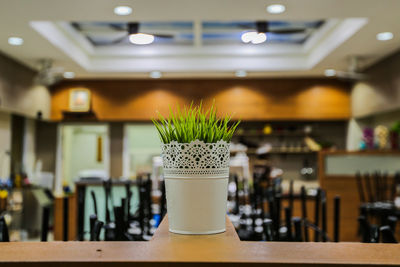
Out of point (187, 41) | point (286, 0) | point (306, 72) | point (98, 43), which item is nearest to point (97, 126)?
point (98, 43)

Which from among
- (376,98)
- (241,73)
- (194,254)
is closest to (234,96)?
(241,73)

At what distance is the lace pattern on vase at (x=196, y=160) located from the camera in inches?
50.3

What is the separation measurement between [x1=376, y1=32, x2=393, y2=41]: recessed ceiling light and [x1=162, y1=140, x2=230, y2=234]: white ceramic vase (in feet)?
14.2

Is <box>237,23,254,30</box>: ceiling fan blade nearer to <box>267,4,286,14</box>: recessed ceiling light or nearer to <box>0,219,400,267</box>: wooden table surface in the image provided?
<box>267,4,286,14</box>: recessed ceiling light

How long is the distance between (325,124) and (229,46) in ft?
8.09

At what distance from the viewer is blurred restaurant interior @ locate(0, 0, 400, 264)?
14.7 feet

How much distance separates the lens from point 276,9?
13.7 ft

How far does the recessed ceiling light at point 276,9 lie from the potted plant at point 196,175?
10.1 ft

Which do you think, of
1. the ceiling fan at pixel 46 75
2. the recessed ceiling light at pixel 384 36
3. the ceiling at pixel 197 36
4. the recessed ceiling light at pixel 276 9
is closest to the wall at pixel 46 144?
the ceiling at pixel 197 36

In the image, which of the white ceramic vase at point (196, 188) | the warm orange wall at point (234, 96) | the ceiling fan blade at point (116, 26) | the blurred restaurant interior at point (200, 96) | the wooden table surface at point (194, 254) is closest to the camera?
the wooden table surface at point (194, 254)

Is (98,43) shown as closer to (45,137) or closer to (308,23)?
(45,137)

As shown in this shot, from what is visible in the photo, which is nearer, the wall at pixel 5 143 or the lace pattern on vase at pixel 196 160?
the lace pattern on vase at pixel 196 160

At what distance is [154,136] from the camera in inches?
317

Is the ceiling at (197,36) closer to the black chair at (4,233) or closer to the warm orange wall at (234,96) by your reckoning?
the warm orange wall at (234,96)
